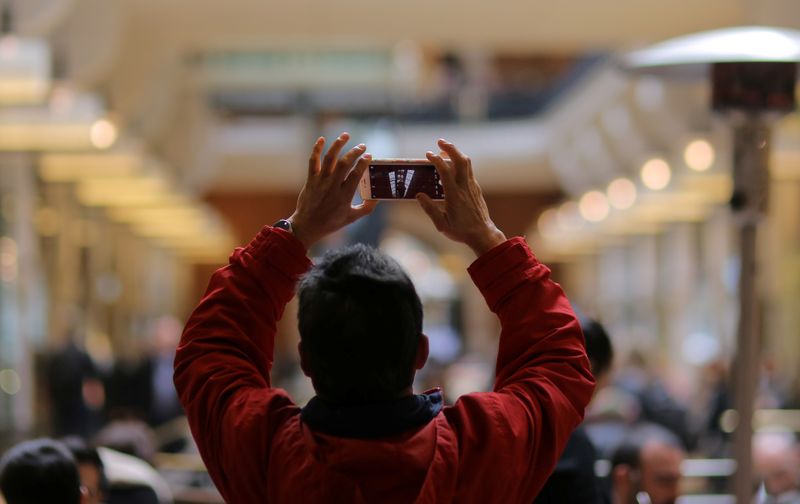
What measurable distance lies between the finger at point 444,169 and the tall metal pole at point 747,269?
2.86 m

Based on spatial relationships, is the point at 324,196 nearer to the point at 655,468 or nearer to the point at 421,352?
the point at 421,352

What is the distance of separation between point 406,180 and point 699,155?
13403 mm

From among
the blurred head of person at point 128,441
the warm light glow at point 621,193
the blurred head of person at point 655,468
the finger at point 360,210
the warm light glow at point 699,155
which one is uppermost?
the finger at point 360,210

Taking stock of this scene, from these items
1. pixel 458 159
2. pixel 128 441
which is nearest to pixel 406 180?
→ pixel 458 159

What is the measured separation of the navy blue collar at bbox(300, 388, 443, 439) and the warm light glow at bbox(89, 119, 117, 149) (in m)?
11.3

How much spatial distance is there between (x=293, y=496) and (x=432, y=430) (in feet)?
0.85

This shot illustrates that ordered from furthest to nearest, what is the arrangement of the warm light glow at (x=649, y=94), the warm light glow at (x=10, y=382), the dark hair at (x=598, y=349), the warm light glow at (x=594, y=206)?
1. the warm light glow at (x=594, y=206)
2. the warm light glow at (x=649, y=94)
3. the warm light glow at (x=10, y=382)
4. the dark hair at (x=598, y=349)

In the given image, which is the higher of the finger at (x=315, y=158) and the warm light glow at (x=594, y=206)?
the finger at (x=315, y=158)

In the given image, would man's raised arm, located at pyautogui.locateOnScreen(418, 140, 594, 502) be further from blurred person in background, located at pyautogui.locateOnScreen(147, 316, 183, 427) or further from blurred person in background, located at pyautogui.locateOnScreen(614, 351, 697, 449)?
blurred person in background, located at pyautogui.locateOnScreen(147, 316, 183, 427)

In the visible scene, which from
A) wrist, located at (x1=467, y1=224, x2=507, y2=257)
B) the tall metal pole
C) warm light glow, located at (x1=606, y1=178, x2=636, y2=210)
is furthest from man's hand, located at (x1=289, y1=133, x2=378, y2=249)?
warm light glow, located at (x1=606, y1=178, x2=636, y2=210)

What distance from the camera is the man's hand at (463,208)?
2643 millimetres

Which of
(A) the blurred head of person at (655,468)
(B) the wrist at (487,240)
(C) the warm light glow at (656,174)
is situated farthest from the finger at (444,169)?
(C) the warm light glow at (656,174)

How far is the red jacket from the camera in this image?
2.41m

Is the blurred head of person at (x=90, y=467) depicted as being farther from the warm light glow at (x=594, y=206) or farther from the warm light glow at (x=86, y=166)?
the warm light glow at (x=594, y=206)
